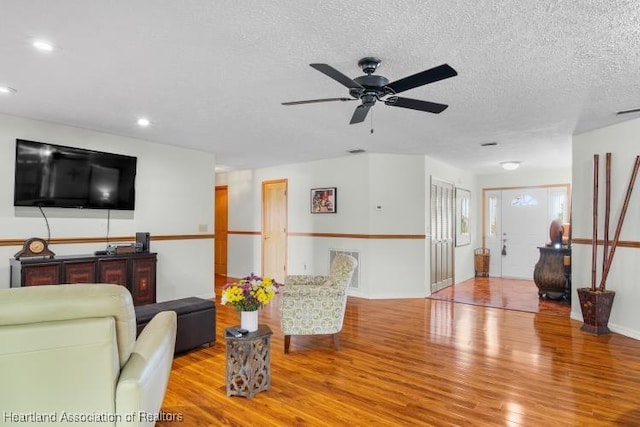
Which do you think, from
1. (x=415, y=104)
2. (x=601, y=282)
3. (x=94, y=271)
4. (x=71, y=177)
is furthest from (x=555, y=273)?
(x=71, y=177)

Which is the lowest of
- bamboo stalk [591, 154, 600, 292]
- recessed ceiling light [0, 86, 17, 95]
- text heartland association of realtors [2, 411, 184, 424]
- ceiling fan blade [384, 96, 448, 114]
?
text heartland association of realtors [2, 411, 184, 424]

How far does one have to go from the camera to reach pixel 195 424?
2.24 meters

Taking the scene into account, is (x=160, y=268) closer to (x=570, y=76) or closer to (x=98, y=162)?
(x=98, y=162)

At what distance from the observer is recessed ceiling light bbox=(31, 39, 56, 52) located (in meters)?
2.32

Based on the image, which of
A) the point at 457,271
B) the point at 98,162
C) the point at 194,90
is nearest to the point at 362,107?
the point at 194,90

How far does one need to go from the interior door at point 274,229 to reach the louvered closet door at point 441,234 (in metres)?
2.79

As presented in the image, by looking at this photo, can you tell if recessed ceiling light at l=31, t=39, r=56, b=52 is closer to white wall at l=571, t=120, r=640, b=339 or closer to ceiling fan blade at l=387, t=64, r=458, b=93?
ceiling fan blade at l=387, t=64, r=458, b=93

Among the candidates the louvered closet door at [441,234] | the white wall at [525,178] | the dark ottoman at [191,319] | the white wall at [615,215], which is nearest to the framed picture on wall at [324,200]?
the louvered closet door at [441,234]

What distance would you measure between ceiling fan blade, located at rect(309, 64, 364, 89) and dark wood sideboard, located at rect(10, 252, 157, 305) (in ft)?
11.5

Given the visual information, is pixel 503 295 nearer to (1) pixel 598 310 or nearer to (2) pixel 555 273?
(2) pixel 555 273

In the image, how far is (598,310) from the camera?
13.2 feet

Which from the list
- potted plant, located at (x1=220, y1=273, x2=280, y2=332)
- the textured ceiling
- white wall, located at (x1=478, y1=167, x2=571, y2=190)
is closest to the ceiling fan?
the textured ceiling

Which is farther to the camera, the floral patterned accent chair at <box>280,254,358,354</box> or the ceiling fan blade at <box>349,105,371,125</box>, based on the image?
the floral patterned accent chair at <box>280,254,358,354</box>

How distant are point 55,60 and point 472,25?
2.82m
